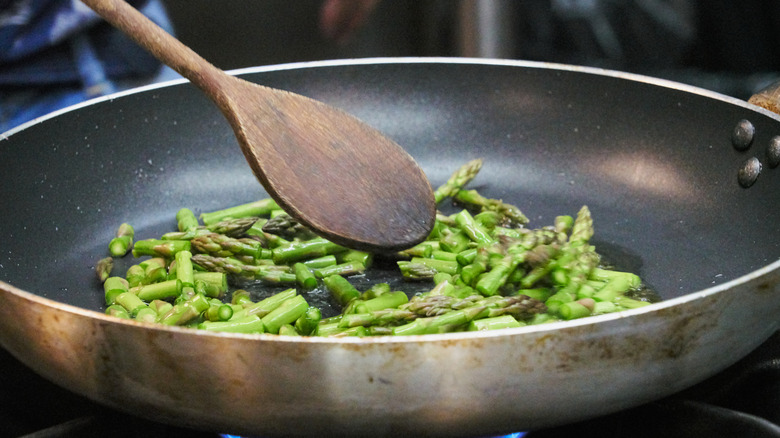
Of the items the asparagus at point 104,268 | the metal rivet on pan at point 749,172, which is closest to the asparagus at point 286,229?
the asparagus at point 104,268

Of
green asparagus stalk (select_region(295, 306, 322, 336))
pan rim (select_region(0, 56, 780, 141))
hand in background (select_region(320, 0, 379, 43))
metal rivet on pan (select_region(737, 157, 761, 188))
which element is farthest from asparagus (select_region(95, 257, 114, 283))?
hand in background (select_region(320, 0, 379, 43))

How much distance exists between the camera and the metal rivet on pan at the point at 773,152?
2051 mm

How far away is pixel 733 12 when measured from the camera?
491 cm

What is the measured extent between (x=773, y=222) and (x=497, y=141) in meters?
1.03

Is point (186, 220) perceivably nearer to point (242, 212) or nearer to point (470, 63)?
point (242, 212)

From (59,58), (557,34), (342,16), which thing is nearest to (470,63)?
(59,58)

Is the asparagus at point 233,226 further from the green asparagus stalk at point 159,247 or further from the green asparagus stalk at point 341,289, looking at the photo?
the green asparagus stalk at point 341,289

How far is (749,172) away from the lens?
2.20m

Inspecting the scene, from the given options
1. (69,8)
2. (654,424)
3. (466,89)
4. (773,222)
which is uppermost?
(69,8)

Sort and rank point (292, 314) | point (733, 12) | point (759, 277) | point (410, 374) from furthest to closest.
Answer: point (733, 12) < point (292, 314) < point (759, 277) < point (410, 374)

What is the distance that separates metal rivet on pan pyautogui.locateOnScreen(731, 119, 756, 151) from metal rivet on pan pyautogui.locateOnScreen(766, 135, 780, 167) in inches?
3.7

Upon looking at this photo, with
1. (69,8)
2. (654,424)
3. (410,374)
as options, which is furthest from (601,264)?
(69,8)

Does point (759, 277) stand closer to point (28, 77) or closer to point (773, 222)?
point (773, 222)

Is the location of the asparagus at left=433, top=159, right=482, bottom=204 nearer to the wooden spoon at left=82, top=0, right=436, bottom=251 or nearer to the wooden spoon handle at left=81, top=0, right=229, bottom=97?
the wooden spoon at left=82, top=0, right=436, bottom=251
